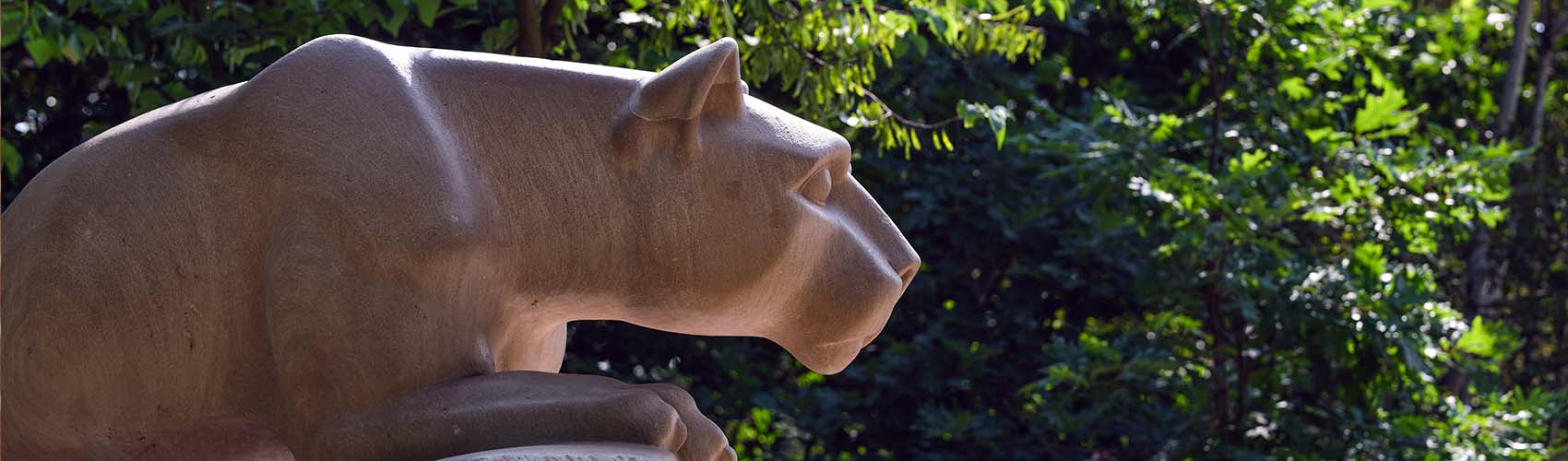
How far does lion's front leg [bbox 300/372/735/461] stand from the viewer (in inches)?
87.3

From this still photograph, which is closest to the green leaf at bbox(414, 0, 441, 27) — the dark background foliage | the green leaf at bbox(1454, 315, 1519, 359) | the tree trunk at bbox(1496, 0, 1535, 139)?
the dark background foliage

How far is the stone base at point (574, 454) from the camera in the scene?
2117mm

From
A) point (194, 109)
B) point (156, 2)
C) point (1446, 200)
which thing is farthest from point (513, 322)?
point (1446, 200)

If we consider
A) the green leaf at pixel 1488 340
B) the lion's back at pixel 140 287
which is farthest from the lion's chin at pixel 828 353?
the green leaf at pixel 1488 340

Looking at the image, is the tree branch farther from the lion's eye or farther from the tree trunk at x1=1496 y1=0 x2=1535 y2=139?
the tree trunk at x1=1496 y1=0 x2=1535 y2=139

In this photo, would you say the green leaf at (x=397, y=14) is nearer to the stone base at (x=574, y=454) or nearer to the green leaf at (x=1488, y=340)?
the stone base at (x=574, y=454)

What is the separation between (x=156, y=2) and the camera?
5.38 m

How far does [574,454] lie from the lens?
2.14m

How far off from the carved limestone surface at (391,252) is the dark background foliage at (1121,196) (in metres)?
2.03

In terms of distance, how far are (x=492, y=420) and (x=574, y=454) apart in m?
0.14

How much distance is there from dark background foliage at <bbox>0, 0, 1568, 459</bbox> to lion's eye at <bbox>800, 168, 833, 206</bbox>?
195 cm

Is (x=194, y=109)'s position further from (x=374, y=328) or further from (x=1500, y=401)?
(x=1500, y=401)

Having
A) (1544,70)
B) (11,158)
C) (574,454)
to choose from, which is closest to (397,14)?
(11,158)

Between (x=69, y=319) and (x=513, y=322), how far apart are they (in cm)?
60
